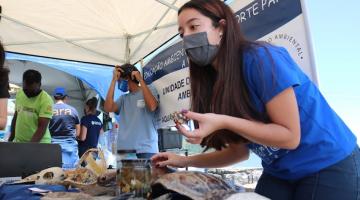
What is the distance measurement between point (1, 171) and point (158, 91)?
1269 mm

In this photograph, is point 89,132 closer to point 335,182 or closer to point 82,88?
point 82,88

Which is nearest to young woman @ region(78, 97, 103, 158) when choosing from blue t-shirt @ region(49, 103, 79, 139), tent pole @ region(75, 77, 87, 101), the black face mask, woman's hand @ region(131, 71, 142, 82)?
blue t-shirt @ region(49, 103, 79, 139)

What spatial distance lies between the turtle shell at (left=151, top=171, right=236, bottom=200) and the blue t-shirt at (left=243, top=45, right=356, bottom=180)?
21 centimetres

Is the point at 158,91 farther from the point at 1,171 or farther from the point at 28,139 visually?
the point at 1,171

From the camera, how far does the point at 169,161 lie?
1.13 metres

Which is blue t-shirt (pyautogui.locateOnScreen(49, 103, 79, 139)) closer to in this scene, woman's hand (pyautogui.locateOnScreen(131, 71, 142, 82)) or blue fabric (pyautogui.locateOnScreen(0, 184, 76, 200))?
woman's hand (pyautogui.locateOnScreen(131, 71, 142, 82))

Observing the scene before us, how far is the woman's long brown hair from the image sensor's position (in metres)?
0.85

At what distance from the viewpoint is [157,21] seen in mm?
3113

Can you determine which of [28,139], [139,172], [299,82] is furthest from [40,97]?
[299,82]

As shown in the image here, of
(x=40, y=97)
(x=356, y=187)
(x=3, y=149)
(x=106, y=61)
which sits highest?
(x=106, y=61)

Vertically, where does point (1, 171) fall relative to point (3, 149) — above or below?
below

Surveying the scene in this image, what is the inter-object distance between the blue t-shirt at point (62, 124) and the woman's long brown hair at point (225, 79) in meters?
2.67

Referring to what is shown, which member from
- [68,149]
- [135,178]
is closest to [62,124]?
[68,149]

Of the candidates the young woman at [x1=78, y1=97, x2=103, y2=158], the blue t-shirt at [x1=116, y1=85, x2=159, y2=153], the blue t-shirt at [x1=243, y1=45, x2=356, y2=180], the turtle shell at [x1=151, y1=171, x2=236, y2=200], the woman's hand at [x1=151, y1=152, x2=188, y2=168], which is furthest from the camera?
the young woman at [x1=78, y1=97, x2=103, y2=158]
